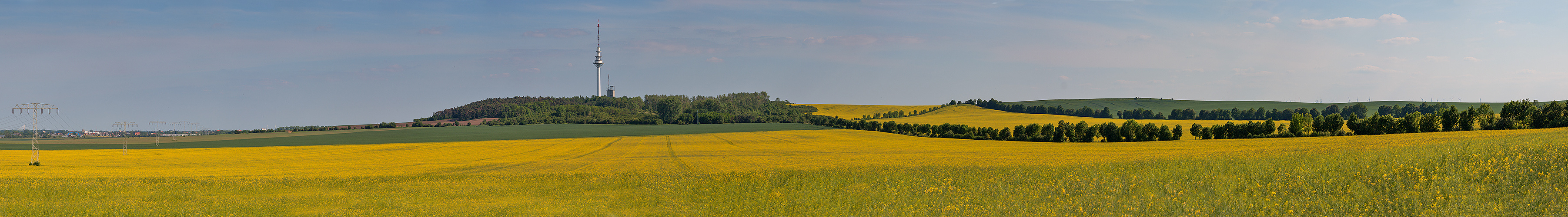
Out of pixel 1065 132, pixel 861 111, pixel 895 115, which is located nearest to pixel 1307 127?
pixel 1065 132

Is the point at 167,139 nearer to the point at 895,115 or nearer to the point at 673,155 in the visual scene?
the point at 673,155

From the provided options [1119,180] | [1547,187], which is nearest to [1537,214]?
[1547,187]

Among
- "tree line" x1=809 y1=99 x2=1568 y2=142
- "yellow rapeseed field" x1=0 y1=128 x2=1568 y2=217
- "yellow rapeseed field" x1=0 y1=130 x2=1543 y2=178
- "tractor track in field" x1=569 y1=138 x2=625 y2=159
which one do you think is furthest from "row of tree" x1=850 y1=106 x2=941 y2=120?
"yellow rapeseed field" x1=0 y1=128 x2=1568 y2=217

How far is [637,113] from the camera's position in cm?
19688

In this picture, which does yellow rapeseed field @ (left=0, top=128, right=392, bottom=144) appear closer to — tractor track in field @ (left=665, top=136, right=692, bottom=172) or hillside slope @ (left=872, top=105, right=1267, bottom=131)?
tractor track in field @ (left=665, top=136, right=692, bottom=172)

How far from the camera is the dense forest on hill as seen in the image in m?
158

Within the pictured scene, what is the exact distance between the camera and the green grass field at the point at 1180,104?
5325 inches

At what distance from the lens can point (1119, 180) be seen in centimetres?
1650

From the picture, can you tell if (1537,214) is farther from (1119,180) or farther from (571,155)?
(571,155)

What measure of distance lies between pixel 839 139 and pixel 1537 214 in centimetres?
7370

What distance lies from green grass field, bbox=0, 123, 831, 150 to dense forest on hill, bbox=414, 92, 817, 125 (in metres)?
14.4

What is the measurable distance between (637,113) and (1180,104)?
446ft

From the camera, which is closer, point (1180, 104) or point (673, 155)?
point (673, 155)

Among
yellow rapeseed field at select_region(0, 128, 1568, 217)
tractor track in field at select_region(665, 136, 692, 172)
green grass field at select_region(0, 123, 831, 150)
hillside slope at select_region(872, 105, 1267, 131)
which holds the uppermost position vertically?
hillside slope at select_region(872, 105, 1267, 131)
